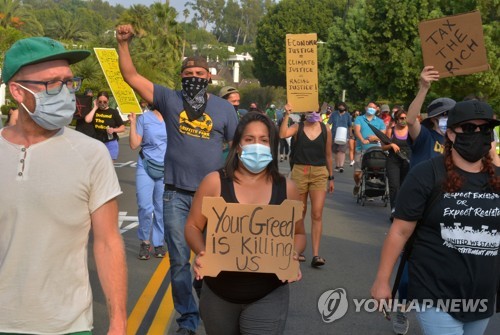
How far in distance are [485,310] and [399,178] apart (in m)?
8.10

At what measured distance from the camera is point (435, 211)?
12.9 ft

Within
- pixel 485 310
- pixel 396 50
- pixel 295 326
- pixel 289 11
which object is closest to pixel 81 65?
pixel 396 50

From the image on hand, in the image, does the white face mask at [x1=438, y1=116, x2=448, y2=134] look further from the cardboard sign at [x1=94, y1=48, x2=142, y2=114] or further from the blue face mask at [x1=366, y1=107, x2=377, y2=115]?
the blue face mask at [x1=366, y1=107, x2=377, y2=115]

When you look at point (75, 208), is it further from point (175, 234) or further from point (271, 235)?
point (175, 234)

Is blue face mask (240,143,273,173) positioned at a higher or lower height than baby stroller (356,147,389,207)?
higher

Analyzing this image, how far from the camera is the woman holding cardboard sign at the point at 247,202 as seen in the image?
410cm

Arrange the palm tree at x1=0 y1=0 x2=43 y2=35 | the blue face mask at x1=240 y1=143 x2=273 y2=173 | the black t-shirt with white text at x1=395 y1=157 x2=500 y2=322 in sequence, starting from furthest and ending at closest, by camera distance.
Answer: the palm tree at x1=0 y1=0 x2=43 y2=35, the blue face mask at x1=240 y1=143 x2=273 y2=173, the black t-shirt with white text at x1=395 y1=157 x2=500 y2=322

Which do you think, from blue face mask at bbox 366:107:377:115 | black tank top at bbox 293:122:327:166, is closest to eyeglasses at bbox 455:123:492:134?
black tank top at bbox 293:122:327:166

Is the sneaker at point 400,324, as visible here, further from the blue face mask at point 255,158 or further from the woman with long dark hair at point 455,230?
the blue face mask at point 255,158

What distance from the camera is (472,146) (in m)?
3.98

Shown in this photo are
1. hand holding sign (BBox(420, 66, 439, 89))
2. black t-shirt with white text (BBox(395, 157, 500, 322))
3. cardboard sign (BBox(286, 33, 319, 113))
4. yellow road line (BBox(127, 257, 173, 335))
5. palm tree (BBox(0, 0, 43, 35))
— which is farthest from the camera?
palm tree (BBox(0, 0, 43, 35))

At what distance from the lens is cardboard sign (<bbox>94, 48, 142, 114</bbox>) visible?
32.1 feet

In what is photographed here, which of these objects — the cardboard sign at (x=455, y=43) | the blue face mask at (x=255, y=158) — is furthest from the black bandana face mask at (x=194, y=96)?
the cardboard sign at (x=455, y=43)

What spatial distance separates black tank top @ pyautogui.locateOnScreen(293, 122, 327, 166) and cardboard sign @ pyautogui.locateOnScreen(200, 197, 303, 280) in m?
5.08
